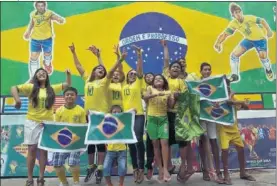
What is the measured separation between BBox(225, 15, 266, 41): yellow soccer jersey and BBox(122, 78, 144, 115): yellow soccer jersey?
6.54 feet

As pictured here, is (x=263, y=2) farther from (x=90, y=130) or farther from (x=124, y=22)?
(x=90, y=130)

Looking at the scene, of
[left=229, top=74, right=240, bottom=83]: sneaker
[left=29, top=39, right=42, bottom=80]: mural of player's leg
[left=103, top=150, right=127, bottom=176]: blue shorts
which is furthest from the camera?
[left=229, top=74, right=240, bottom=83]: sneaker


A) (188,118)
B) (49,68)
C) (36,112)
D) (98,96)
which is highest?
(49,68)

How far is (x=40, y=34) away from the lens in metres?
5.75

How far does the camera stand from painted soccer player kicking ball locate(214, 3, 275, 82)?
239 inches

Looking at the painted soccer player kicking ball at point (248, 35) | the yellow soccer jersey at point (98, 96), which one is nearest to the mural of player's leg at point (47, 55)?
the yellow soccer jersey at point (98, 96)

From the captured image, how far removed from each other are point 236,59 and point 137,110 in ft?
6.76

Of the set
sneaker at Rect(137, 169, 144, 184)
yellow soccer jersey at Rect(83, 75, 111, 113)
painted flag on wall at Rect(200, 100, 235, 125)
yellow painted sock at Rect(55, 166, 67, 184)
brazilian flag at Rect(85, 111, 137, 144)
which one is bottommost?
sneaker at Rect(137, 169, 144, 184)

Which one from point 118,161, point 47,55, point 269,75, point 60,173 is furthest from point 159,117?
point 269,75

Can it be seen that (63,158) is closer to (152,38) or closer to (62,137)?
(62,137)

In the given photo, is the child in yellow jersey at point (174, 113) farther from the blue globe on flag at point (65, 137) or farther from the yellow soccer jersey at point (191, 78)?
the blue globe on flag at point (65, 137)

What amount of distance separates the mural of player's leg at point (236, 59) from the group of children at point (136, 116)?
3.20 feet

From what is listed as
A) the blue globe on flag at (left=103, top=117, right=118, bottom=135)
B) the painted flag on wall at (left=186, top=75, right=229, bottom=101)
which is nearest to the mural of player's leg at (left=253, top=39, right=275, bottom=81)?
the painted flag on wall at (left=186, top=75, right=229, bottom=101)

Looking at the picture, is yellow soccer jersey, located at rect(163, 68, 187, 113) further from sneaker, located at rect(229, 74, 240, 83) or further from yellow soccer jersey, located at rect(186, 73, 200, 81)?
sneaker, located at rect(229, 74, 240, 83)
